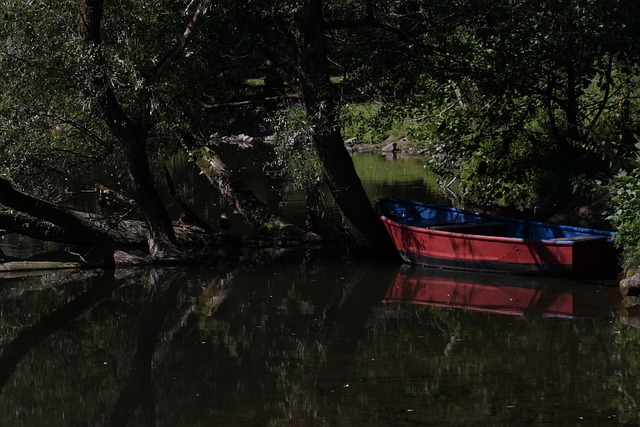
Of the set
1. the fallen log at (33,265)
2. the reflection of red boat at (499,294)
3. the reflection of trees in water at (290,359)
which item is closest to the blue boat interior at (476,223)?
the reflection of red boat at (499,294)

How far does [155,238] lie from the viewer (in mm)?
16812

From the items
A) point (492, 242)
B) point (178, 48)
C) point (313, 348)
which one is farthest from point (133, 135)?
point (313, 348)

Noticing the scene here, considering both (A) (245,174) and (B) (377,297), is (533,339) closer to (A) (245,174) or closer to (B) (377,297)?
(B) (377,297)

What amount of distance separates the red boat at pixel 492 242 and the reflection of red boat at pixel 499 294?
0.22 metres

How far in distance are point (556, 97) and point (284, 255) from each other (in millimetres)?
5699

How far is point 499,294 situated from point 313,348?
3.56m

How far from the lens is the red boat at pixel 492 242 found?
47.1ft

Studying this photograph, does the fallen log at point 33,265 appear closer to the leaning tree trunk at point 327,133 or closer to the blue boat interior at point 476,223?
the leaning tree trunk at point 327,133

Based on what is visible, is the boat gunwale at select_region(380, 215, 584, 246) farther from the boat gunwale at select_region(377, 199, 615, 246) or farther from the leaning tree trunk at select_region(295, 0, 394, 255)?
the leaning tree trunk at select_region(295, 0, 394, 255)

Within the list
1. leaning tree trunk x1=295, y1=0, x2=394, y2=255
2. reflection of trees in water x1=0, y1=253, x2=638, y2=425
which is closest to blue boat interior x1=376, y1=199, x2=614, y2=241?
leaning tree trunk x1=295, y1=0, x2=394, y2=255

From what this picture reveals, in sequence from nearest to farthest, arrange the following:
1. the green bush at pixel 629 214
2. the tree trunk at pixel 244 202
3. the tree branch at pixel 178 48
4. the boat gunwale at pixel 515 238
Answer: the green bush at pixel 629 214 → the boat gunwale at pixel 515 238 → the tree branch at pixel 178 48 → the tree trunk at pixel 244 202

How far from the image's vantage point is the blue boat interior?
1527 cm

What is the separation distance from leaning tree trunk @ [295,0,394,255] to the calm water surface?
0.86 metres

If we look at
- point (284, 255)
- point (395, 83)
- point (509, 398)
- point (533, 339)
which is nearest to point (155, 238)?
point (284, 255)
